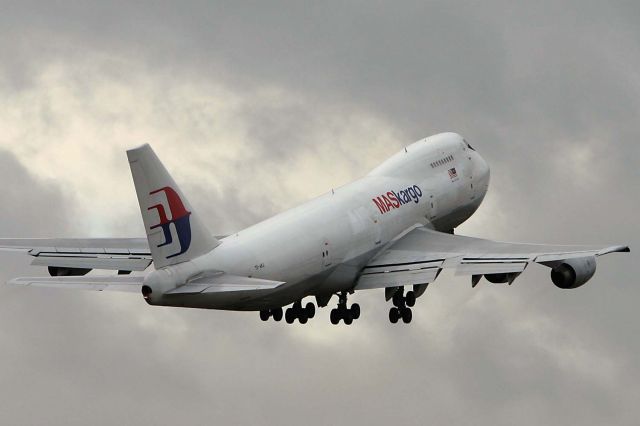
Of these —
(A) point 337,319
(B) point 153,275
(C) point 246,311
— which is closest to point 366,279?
(A) point 337,319

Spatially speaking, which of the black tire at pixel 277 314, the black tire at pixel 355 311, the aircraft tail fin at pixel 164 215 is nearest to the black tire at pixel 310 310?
the black tire at pixel 277 314

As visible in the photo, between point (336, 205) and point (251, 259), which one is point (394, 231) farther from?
point (251, 259)

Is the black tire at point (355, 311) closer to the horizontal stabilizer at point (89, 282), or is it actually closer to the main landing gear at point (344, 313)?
the main landing gear at point (344, 313)

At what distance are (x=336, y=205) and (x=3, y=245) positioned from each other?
1282 centimetres

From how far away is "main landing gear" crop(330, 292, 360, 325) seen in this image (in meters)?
69.5

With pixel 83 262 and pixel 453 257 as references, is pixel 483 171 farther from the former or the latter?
pixel 83 262

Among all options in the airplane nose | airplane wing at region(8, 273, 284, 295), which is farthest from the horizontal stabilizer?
the airplane nose

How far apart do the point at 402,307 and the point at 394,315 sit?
0.46 m

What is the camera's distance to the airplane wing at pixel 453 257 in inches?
2623

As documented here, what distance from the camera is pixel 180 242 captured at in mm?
61094

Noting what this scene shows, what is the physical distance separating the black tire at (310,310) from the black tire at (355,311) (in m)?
1.36

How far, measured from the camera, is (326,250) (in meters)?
67.1

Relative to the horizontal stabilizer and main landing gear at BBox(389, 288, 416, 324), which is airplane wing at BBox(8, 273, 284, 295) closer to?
the horizontal stabilizer

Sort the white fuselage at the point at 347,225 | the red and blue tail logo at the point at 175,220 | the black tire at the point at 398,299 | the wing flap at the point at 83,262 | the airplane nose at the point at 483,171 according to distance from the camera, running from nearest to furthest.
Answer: the red and blue tail logo at the point at 175,220 → the white fuselage at the point at 347,225 → the black tire at the point at 398,299 → the wing flap at the point at 83,262 → the airplane nose at the point at 483,171
